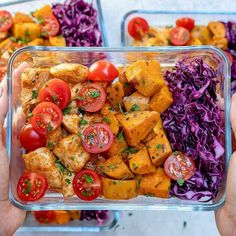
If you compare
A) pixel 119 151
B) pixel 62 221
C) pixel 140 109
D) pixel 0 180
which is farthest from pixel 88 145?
pixel 62 221

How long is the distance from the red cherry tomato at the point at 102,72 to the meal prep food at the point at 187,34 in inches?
33.7

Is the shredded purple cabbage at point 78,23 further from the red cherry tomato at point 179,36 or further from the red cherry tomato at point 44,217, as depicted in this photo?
→ the red cherry tomato at point 44,217

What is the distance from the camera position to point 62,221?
2588 millimetres

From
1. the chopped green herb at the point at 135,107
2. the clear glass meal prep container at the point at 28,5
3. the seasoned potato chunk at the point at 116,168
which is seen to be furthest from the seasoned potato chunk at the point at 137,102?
the clear glass meal prep container at the point at 28,5

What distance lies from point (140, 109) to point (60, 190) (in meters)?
0.46

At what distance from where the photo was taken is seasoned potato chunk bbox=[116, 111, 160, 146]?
182 centimetres

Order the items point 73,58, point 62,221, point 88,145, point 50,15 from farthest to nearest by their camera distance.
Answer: point 50,15, point 62,221, point 73,58, point 88,145

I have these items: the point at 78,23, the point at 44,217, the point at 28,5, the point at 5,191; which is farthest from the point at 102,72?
the point at 28,5

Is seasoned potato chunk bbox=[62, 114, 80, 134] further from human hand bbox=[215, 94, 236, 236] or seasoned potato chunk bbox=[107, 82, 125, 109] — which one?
human hand bbox=[215, 94, 236, 236]

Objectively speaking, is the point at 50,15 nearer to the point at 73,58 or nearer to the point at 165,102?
the point at 73,58

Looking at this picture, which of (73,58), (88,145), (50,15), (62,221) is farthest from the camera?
(50,15)

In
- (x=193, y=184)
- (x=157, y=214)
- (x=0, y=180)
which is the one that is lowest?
(x=157, y=214)

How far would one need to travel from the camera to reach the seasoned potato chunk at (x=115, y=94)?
1.90m

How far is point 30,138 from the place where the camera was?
1.87m
